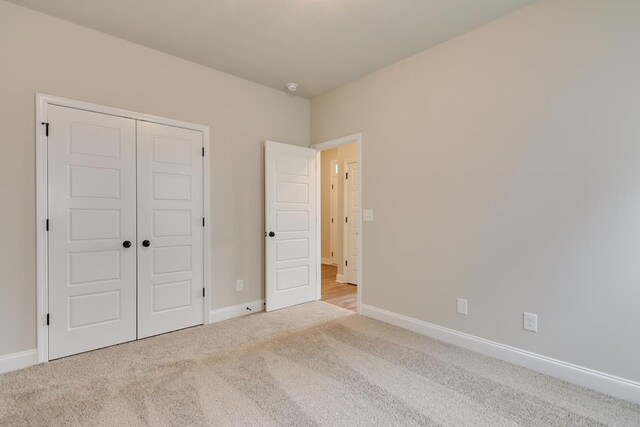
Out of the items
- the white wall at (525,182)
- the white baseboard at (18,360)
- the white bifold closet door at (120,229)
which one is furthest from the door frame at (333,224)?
the white baseboard at (18,360)

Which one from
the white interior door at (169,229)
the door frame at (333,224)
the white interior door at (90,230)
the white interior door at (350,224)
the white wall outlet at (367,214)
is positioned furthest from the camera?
the door frame at (333,224)

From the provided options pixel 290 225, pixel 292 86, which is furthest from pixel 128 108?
pixel 290 225

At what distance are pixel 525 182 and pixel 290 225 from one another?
254 cm

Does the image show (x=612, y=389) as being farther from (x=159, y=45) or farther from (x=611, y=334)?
(x=159, y=45)

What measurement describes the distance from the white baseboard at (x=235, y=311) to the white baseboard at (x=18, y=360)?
1.41m

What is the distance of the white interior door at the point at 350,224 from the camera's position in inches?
205

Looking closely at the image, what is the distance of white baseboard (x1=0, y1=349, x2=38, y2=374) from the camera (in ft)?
7.42

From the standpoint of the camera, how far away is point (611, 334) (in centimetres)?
202

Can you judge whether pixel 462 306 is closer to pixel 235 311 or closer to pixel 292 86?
pixel 235 311

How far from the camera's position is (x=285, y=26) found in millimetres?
2586

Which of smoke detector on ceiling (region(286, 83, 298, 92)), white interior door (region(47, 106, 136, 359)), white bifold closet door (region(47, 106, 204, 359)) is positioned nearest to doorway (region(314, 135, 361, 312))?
smoke detector on ceiling (region(286, 83, 298, 92))

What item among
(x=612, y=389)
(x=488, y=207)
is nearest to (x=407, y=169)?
(x=488, y=207)

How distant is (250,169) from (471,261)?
2583mm

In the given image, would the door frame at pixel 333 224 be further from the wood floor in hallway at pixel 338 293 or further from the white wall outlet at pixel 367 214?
the white wall outlet at pixel 367 214
